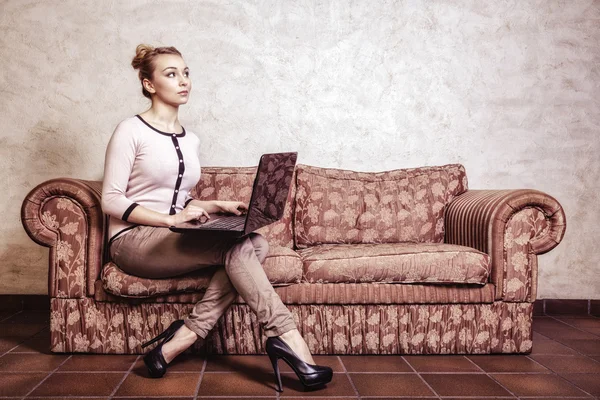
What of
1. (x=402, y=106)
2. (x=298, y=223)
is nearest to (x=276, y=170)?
(x=298, y=223)

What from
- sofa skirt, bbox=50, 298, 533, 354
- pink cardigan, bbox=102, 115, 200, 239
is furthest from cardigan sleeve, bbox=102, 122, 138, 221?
sofa skirt, bbox=50, 298, 533, 354

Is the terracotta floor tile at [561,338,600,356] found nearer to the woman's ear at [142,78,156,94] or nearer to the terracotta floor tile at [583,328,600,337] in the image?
the terracotta floor tile at [583,328,600,337]

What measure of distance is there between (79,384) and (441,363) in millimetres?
1376

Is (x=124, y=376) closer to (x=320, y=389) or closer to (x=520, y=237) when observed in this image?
(x=320, y=389)

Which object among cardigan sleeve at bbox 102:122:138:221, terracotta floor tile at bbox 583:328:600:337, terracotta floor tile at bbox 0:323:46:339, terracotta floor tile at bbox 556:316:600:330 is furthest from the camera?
terracotta floor tile at bbox 556:316:600:330

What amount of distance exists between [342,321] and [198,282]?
2.06 feet

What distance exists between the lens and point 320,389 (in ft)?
5.74

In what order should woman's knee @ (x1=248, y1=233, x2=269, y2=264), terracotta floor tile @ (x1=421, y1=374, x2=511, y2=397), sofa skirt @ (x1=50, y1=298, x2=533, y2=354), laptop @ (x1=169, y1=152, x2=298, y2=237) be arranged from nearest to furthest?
laptop @ (x1=169, y1=152, x2=298, y2=237) < terracotta floor tile @ (x1=421, y1=374, x2=511, y2=397) < woman's knee @ (x1=248, y1=233, x2=269, y2=264) < sofa skirt @ (x1=50, y1=298, x2=533, y2=354)

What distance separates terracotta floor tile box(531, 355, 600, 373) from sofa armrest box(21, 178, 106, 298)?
1.90 metres

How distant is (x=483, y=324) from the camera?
2166mm

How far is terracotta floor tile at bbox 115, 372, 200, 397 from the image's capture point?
170 cm

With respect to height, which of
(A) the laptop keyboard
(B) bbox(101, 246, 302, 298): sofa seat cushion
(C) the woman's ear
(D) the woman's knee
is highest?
(C) the woman's ear

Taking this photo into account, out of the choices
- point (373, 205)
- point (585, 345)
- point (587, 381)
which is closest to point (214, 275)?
point (373, 205)

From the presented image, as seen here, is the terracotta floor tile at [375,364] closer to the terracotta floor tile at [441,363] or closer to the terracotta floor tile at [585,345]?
the terracotta floor tile at [441,363]
